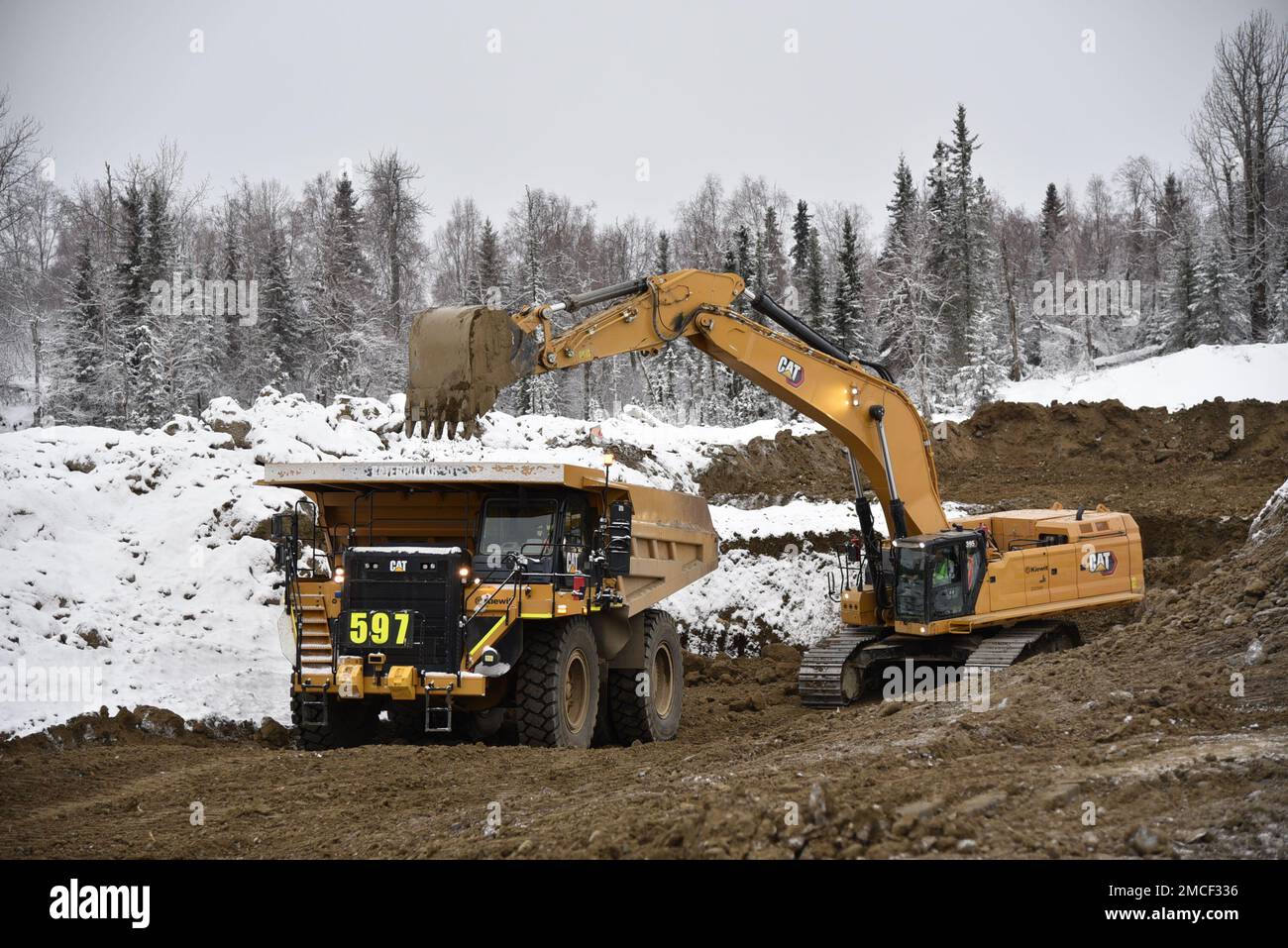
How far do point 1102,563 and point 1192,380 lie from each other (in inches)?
882

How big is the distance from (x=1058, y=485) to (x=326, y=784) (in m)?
21.4

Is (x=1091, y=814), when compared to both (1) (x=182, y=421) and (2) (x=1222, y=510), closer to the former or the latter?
(1) (x=182, y=421)

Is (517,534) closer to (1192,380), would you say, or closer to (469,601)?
(469,601)

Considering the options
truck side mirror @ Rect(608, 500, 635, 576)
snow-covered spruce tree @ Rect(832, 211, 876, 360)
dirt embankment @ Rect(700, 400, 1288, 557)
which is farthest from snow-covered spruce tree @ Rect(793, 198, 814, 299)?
truck side mirror @ Rect(608, 500, 635, 576)

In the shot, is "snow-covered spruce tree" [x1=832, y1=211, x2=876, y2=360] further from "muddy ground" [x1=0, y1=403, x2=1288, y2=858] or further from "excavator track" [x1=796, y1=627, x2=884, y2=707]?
"excavator track" [x1=796, y1=627, x2=884, y2=707]

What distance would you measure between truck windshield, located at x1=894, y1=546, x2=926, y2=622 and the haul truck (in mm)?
3300

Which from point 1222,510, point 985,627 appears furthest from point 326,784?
point 1222,510

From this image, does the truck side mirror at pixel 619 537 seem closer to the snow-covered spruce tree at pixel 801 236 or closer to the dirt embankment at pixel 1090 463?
the dirt embankment at pixel 1090 463

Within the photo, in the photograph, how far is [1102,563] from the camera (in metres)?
14.5

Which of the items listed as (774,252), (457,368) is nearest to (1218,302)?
(774,252)

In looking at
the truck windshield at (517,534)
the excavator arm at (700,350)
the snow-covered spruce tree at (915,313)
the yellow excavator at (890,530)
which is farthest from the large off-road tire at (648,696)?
the snow-covered spruce tree at (915,313)

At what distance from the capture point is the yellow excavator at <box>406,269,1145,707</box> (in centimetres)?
1198

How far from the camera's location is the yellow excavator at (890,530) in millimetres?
11977

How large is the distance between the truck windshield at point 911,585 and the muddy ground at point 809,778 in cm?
148
